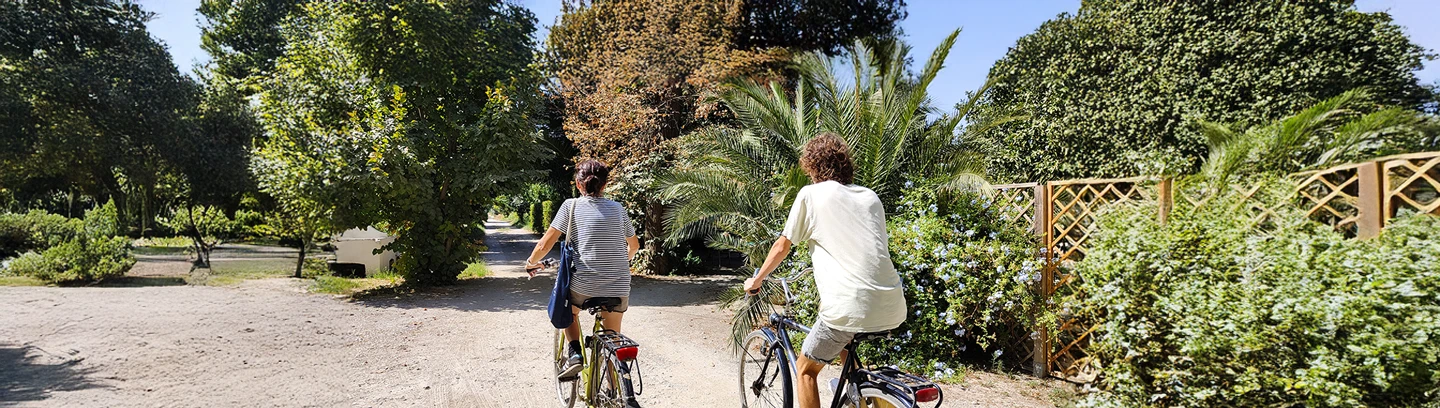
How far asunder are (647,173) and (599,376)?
28.5 feet

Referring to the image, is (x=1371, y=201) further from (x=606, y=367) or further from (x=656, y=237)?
(x=656, y=237)

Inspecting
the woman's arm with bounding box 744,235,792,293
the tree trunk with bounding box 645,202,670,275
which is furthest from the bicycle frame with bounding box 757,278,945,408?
the tree trunk with bounding box 645,202,670,275

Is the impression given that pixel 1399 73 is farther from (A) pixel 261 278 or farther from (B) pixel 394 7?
(A) pixel 261 278

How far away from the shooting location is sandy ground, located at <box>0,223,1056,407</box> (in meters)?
4.70

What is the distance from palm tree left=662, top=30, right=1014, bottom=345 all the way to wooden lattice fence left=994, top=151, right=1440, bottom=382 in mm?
850

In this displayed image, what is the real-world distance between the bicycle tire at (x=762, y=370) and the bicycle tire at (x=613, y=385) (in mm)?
720

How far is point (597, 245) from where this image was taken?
147 inches

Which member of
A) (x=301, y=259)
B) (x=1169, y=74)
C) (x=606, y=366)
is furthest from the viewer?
(x=301, y=259)

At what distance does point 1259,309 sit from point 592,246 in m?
3.50

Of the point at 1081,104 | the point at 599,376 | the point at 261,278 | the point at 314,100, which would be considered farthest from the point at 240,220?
the point at 1081,104

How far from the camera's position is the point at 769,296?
6309 millimetres

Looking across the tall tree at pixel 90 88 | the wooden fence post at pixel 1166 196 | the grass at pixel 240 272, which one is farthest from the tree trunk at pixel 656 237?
the tall tree at pixel 90 88

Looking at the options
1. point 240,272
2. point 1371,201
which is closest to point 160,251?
point 240,272

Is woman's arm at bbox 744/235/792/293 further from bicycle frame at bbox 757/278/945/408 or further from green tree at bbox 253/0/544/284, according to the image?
green tree at bbox 253/0/544/284
